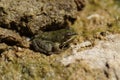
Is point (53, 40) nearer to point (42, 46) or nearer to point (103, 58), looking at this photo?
point (42, 46)

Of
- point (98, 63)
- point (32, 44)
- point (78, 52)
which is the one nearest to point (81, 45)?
point (78, 52)

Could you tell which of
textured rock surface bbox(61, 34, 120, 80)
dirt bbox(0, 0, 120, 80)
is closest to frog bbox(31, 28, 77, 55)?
dirt bbox(0, 0, 120, 80)

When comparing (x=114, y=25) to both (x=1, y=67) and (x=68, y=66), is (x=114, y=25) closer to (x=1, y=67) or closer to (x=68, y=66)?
(x=68, y=66)

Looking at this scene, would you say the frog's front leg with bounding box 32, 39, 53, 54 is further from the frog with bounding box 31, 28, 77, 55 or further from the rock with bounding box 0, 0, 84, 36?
the rock with bounding box 0, 0, 84, 36

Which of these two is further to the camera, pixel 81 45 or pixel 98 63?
pixel 81 45

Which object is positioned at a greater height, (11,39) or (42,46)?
(11,39)

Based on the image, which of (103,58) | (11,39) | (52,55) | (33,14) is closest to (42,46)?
(52,55)

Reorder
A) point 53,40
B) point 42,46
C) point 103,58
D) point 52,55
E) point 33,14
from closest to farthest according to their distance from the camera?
point 103,58 → point 52,55 → point 42,46 → point 53,40 → point 33,14

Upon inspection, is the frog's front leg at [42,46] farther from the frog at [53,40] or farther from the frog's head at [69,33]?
the frog's head at [69,33]
